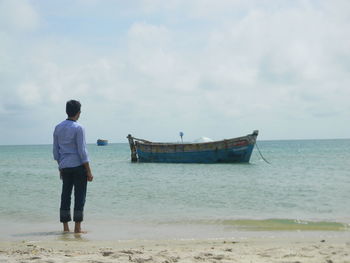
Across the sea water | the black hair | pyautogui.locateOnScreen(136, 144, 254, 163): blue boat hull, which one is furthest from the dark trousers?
pyautogui.locateOnScreen(136, 144, 254, 163): blue boat hull

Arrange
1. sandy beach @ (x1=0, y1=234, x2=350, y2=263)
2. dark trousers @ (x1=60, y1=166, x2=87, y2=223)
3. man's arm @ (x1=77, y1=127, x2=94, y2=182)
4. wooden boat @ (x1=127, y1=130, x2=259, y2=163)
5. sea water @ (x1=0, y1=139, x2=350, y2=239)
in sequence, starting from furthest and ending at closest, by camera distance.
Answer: wooden boat @ (x1=127, y1=130, x2=259, y2=163) < sea water @ (x1=0, y1=139, x2=350, y2=239) < dark trousers @ (x1=60, y1=166, x2=87, y2=223) < man's arm @ (x1=77, y1=127, x2=94, y2=182) < sandy beach @ (x1=0, y1=234, x2=350, y2=263)

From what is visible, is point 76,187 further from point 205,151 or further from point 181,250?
point 205,151

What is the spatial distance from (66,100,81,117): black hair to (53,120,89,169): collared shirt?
4.2 inches

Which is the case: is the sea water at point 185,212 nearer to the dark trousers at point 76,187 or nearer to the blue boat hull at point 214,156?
the dark trousers at point 76,187

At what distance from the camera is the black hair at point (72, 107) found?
226 inches

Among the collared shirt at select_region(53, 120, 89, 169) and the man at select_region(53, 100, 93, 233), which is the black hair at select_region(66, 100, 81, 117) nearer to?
the man at select_region(53, 100, 93, 233)

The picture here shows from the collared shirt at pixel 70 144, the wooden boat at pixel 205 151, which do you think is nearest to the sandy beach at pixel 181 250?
the collared shirt at pixel 70 144

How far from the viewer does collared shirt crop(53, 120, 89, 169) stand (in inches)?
225

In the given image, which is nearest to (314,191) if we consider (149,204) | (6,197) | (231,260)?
(149,204)

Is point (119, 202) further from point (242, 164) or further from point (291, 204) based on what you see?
point (242, 164)

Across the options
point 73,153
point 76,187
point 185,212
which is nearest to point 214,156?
point 185,212

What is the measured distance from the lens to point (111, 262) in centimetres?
405

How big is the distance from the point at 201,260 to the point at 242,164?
22.9 metres

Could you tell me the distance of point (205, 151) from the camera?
28000 millimetres
